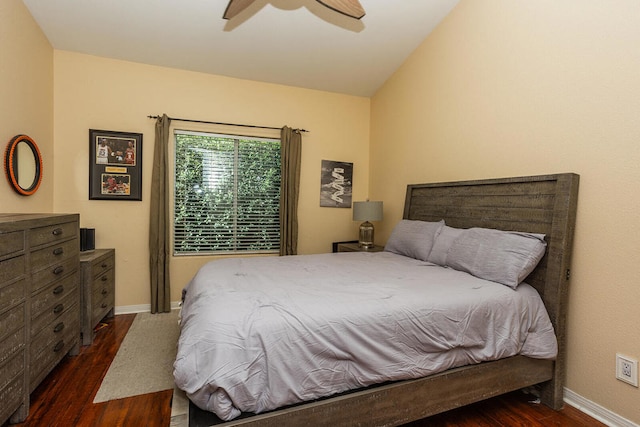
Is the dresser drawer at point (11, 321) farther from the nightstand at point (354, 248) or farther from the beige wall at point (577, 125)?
Result: the beige wall at point (577, 125)

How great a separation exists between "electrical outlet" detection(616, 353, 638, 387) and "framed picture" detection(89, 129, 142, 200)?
13.2ft

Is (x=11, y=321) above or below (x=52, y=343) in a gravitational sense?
above

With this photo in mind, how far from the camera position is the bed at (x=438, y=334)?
1.26 meters

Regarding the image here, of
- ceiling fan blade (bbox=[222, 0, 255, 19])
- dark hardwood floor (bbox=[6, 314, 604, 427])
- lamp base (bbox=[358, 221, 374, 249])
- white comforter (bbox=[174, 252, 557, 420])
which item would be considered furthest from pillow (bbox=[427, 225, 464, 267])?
ceiling fan blade (bbox=[222, 0, 255, 19])

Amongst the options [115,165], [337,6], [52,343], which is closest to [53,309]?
[52,343]

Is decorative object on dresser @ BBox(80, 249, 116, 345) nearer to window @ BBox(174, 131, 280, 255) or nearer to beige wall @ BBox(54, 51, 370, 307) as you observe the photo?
beige wall @ BBox(54, 51, 370, 307)

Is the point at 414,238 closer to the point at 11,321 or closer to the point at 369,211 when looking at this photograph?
the point at 369,211

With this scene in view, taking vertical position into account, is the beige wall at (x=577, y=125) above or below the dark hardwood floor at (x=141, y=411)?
above

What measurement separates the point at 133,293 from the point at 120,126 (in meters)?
1.77

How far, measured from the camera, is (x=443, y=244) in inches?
97.3

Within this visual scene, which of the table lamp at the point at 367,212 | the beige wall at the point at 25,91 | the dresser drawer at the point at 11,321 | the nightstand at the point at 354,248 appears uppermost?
the beige wall at the point at 25,91

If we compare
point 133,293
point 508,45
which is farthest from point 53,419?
point 508,45

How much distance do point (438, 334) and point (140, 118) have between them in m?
3.45

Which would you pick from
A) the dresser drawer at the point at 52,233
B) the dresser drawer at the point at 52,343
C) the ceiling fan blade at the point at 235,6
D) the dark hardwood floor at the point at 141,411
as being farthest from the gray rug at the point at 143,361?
the ceiling fan blade at the point at 235,6
